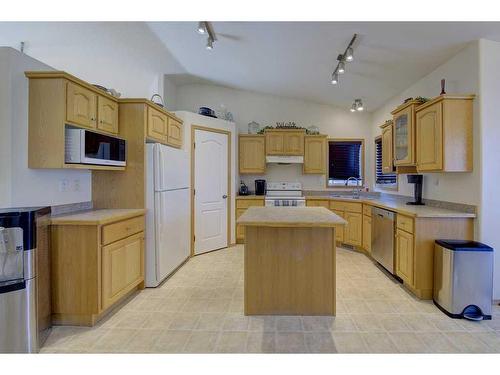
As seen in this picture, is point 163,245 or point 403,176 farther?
point 403,176

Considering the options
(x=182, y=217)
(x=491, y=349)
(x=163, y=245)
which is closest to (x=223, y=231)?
(x=182, y=217)

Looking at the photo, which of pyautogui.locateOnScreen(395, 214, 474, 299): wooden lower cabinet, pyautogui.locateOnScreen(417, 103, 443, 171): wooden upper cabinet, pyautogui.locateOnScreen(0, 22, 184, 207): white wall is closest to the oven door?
pyautogui.locateOnScreen(0, 22, 184, 207): white wall

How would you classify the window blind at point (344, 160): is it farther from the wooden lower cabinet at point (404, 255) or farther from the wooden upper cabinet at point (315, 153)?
the wooden lower cabinet at point (404, 255)

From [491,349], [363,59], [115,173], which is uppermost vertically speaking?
[363,59]

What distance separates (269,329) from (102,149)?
7.25 ft

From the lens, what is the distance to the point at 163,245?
10.8 ft

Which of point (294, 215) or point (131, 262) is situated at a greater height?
point (294, 215)

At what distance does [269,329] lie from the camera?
2.29 metres

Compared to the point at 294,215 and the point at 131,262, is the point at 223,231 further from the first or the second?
the point at 294,215

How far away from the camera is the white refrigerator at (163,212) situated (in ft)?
10.4

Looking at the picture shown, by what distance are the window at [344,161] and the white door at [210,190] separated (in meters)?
2.17

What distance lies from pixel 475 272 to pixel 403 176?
84.0 inches

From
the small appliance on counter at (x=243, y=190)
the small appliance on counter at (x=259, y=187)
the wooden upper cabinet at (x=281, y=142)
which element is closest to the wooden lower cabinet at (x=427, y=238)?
the wooden upper cabinet at (x=281, y=142)

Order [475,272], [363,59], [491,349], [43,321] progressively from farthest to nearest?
1. [363,59]
2. [475,272]
3. [43,321]
4. [491,349]
